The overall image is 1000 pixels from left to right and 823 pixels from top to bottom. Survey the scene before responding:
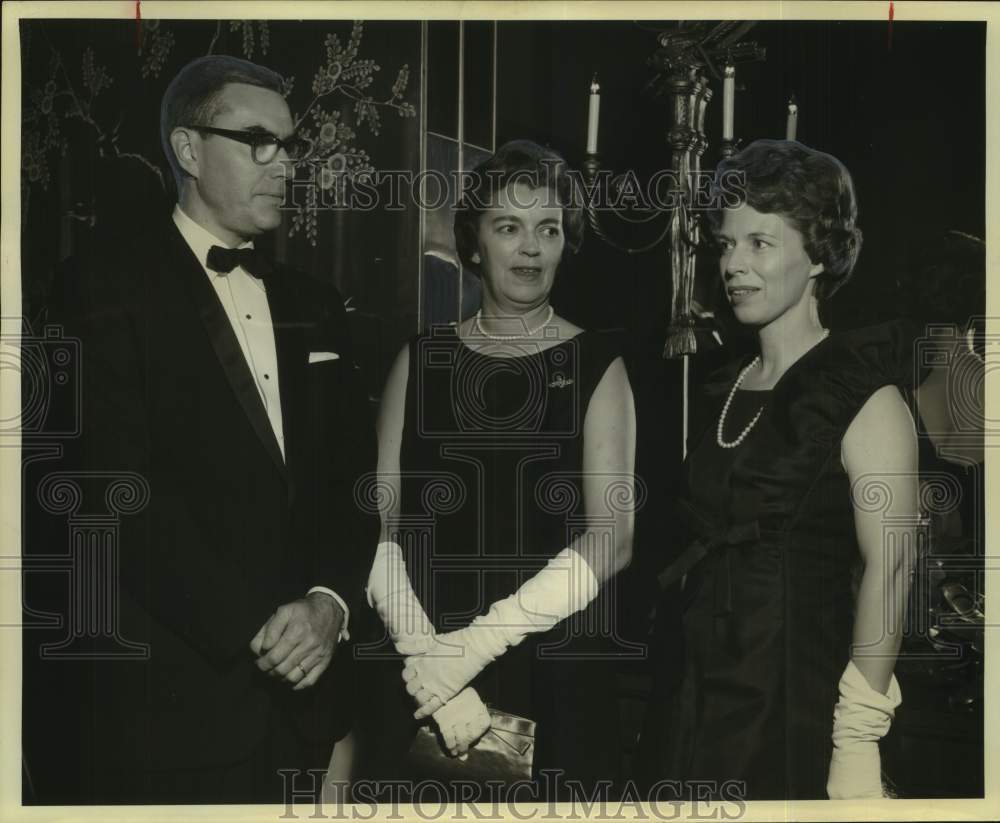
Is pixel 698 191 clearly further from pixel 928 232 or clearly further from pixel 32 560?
pixel 32 560

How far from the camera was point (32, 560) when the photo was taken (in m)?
2.43

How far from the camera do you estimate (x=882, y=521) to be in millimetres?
2418

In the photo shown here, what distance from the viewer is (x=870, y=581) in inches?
95.4

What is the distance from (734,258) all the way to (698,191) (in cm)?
16

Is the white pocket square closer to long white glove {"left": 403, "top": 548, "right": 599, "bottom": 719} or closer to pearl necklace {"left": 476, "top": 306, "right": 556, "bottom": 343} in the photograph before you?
pearl necklace {"left": 476, "top": 306, "right": 556, "bottom": 343}

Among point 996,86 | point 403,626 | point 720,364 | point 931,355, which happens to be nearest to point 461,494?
point 403,626

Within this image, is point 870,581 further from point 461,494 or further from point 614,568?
point 461,494

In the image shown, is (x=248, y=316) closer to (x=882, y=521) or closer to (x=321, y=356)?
(x=321, y=356)

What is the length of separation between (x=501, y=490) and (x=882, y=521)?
783 millimetres

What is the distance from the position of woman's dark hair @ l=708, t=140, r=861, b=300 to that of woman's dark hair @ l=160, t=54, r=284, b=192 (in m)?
0.95

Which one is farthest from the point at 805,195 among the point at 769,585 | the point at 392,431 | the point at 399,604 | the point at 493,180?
the point at 399,604

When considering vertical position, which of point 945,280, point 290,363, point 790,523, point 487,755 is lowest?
point 487,755

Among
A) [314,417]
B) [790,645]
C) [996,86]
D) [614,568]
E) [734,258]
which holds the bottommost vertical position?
[790,645]

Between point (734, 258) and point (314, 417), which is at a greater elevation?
point (734, 258)
